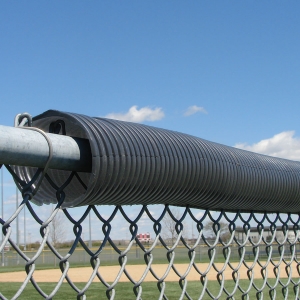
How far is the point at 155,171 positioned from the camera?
160cm

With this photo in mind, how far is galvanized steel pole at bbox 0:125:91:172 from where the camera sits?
48.9 inches

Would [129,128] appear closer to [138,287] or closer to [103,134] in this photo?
[103,134]

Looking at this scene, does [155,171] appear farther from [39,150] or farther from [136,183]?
[39,150]

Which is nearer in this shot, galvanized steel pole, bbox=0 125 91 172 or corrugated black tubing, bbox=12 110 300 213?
galvanized steel pole, bbox=0 125 91 172

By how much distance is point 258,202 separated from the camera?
2.31 meters

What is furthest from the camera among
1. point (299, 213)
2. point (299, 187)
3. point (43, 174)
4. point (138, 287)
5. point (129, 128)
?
point (299, 213)

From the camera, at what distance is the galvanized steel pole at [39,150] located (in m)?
1.24

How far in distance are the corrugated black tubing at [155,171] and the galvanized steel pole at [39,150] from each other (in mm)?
54

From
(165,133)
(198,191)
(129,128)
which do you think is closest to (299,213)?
(198,191)

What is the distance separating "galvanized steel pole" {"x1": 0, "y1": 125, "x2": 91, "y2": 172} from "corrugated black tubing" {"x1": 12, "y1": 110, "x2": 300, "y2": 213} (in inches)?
2.1

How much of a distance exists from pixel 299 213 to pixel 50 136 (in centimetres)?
184

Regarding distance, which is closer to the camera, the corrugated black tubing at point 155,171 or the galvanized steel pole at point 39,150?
the galvanized steel pole at point 39,150

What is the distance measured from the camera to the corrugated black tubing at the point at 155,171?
4.76 ft

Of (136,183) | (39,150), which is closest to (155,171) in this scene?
(136,183)
